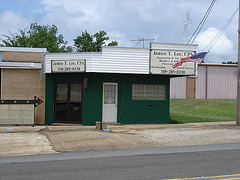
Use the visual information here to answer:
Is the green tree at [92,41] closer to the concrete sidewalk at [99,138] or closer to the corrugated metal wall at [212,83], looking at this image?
the corrugated metal wall at [212,83]

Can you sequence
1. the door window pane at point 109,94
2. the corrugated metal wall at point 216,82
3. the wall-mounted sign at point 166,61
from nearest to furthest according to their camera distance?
1. the wall-mounted sign at point 166,61
2. the door window pane at point 109,94
3. the corrugated metal wall at point 216,82

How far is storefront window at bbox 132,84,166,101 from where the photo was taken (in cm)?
1644

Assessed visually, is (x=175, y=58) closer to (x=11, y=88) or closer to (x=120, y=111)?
(x=120, y=111)

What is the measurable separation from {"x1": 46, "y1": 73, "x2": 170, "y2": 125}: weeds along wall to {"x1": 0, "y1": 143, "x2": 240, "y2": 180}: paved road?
6.44 metres

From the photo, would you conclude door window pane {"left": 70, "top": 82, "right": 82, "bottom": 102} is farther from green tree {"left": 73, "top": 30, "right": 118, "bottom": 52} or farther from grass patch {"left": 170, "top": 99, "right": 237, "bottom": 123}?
green tree {"left": 73, "top": 30, "right": 118, "bottom": 52}

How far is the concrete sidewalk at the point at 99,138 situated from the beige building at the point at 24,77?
237cm

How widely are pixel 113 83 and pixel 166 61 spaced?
3005 mm

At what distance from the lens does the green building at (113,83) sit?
14891mm

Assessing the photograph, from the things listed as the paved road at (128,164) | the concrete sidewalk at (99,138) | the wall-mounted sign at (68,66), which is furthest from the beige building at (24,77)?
the paved road at (128,164)

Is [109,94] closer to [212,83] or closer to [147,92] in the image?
[147,92]

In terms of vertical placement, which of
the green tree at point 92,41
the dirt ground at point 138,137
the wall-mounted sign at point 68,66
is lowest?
the dirt ground at point 138,137

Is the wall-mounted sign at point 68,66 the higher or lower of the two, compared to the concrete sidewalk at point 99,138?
higher

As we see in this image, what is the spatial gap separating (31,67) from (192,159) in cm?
1038

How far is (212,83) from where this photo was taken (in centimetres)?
3694
